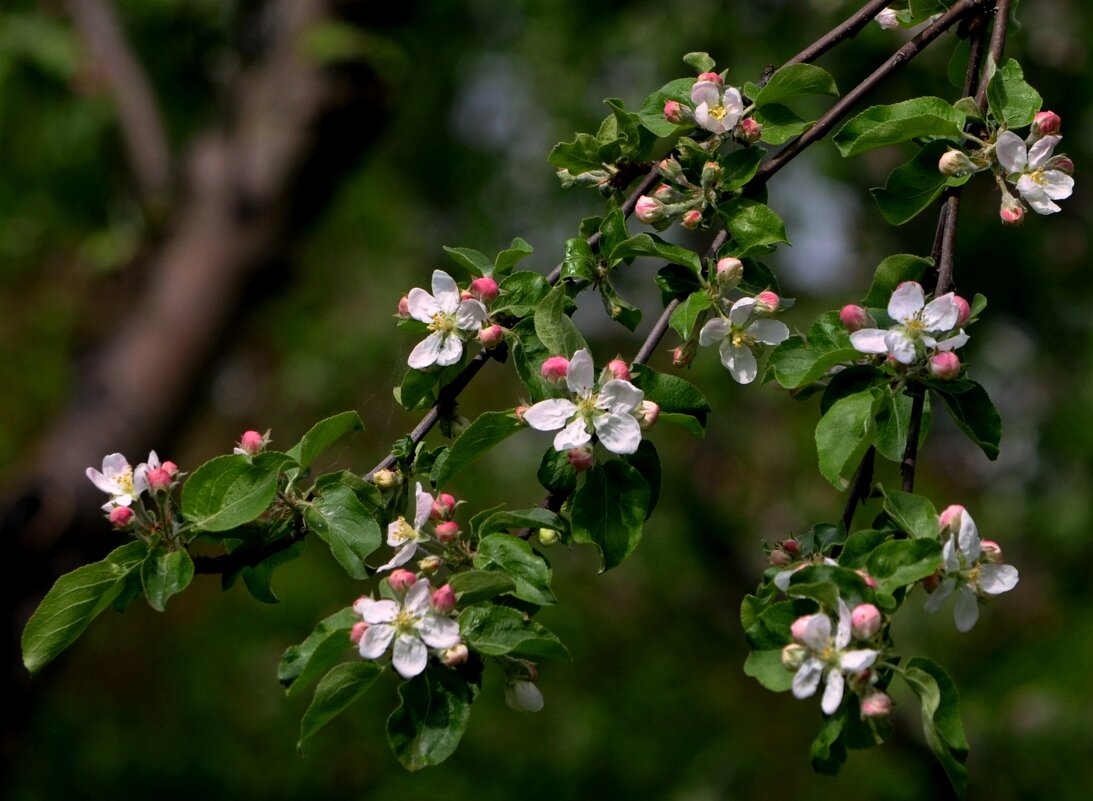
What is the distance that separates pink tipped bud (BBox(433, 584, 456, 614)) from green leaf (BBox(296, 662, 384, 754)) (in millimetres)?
79

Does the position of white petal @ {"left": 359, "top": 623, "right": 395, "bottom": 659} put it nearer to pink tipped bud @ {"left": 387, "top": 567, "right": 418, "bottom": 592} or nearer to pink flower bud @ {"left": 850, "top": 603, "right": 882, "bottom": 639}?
pink tipped bud @ {"left": 387, "top": 567, "right": 418, "bottom": 592}

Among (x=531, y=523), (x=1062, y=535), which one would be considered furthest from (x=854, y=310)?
(x=1062, y=535)

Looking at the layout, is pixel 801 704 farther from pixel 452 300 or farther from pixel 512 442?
pixel 452 300

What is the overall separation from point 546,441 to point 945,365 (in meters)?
5.08

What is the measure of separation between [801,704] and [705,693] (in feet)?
2.14

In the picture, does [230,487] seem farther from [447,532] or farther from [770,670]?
[770,670]

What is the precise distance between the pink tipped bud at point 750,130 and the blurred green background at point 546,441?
212 cm

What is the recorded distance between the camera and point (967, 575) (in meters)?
0.91

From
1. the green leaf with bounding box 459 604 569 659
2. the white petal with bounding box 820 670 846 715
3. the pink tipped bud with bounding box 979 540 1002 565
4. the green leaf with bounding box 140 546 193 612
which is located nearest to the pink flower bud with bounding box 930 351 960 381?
the pink tipped bud with bounding box 979 540 1002 565

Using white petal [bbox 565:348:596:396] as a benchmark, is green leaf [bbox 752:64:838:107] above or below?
above

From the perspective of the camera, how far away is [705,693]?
4.93 m

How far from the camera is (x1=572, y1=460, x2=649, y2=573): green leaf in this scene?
0.93 meters

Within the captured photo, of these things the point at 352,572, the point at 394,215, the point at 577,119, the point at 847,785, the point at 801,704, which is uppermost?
the point at 352,572

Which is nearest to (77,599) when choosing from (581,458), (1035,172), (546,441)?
(581,458)
